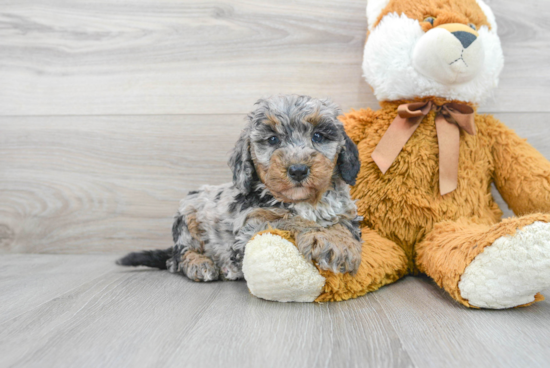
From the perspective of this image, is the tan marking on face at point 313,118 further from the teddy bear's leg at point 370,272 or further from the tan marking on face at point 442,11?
the tan marking on face at point 442,11

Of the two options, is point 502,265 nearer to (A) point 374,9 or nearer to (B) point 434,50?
(B) point 434,50

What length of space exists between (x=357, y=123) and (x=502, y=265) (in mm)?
793

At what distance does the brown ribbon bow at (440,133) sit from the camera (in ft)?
5.20

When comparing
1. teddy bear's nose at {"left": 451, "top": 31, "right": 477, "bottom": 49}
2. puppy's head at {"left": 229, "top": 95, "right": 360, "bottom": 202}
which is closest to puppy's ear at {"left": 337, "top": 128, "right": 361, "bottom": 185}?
puppy's head at {"left": 229, "top": 95, "right": 360, "bottom": 202}

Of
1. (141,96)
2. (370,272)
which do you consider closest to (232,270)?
(370,272)

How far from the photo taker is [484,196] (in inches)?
65.4

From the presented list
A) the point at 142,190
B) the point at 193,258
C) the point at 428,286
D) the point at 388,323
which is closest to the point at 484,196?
the point at 428,286

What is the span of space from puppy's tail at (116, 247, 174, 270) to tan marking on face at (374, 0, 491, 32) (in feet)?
4.66

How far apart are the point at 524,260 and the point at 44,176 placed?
2.19m

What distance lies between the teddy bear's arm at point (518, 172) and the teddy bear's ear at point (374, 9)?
0.64m

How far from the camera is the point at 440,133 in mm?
1611

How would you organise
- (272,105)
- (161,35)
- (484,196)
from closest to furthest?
(272,105) < (484,196) < (161,35)

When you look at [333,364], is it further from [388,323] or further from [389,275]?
[389,275]

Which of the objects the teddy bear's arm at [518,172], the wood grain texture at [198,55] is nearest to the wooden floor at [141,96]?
the wood grain texture at [198,55]
